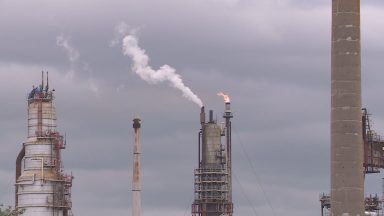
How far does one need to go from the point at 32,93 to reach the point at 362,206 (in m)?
49.3

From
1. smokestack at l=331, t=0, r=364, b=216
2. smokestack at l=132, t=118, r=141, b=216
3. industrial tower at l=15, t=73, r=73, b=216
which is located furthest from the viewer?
industrial tower at l=15, t=73, r=73, b=216

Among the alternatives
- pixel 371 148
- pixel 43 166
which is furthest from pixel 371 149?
pixel 43 166

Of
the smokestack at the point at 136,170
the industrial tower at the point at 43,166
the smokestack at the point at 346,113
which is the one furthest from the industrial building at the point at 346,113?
the industrial tower at the point at 43,166

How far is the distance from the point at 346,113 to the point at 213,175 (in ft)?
174

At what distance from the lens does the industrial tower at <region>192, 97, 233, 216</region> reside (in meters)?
145

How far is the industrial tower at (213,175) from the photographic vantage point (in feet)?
475

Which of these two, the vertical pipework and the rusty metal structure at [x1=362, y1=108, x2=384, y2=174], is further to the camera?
the vertical pipework

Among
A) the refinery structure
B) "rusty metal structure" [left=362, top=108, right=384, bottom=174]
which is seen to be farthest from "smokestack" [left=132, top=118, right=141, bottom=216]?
"rusty metal structure" [left=362, top=108, right=384, bottom=174]

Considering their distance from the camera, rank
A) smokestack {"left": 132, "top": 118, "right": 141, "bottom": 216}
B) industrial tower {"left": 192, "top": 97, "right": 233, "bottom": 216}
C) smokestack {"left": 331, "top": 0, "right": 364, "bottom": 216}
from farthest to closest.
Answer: industrial tower {"left": 192, "top": 97, "right": 233, "bottom": 216} → smokestack {"left": 132, "top": 118, "right": 141, "bottom": 216} → smokestack {"left": 331, "top": 0, "right": 364, "bottom": 216}

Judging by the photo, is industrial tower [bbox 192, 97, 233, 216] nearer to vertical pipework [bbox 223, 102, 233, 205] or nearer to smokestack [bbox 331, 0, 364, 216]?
vertical pipework [bbox 223, 102, 233, 205]

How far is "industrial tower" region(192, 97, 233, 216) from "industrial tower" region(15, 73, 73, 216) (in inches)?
731

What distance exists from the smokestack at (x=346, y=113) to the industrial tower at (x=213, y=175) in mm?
51626

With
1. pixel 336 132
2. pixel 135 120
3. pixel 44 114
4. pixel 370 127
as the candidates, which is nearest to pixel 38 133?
pixel 44 114

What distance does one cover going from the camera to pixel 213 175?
14512cm
